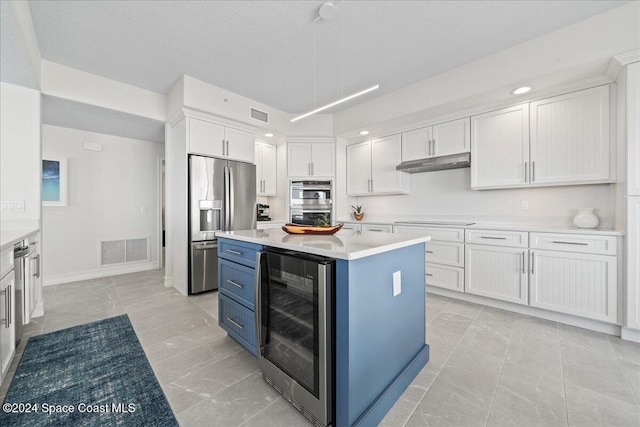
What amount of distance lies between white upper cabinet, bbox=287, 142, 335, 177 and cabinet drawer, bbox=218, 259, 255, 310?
2.82 meters

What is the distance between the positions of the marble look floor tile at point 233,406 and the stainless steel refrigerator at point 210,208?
7.09ft

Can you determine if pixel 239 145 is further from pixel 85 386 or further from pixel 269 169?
pixel 85 386

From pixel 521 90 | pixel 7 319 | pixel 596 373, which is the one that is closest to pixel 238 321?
pixel 7 319

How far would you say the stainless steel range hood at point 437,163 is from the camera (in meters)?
3.31

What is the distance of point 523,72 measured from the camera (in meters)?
2.60

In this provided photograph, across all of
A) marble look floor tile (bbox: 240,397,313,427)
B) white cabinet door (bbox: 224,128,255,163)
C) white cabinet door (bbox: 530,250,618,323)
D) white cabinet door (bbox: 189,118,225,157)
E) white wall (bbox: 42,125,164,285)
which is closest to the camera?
marble look floor tile (bbox: 240,397,313,427)

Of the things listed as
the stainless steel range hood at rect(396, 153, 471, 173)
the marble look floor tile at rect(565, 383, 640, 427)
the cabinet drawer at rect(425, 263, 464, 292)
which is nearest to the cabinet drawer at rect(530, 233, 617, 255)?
the cabinet drawer at rect(425, 263, 464, 292)

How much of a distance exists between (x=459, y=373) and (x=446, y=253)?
178cm

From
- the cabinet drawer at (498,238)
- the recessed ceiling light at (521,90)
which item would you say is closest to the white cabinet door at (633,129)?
the recessed ceiling light at (521,90)

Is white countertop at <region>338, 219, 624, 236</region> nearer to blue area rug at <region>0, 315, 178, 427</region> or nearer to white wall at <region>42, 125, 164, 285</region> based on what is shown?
blue area rug at <region>0, 315, 178, 427</region>

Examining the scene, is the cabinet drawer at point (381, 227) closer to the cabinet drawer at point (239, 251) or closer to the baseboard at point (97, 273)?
the cabinet drawer at point (239, 251)

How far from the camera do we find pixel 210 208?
359 cm

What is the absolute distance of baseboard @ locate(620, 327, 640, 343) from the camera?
217cm

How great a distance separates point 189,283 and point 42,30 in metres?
3.00
